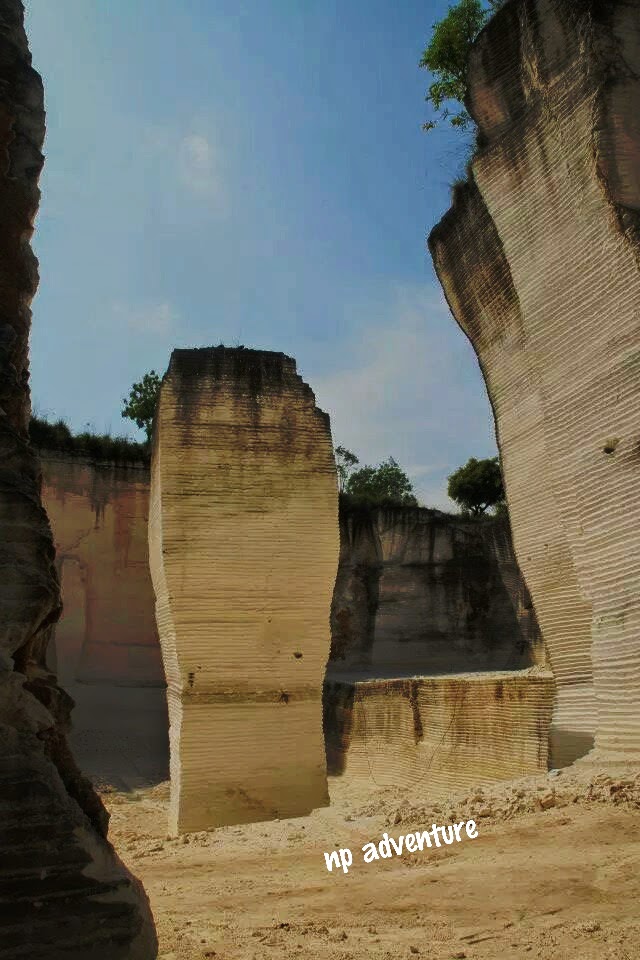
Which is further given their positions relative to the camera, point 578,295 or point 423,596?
point 423,596

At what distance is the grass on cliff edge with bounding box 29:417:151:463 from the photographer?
1753cm

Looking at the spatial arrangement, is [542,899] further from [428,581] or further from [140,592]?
[428,581]

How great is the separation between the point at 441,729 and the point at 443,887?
6.96m

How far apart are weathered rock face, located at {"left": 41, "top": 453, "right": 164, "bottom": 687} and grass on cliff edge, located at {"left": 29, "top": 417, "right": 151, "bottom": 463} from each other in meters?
0.19

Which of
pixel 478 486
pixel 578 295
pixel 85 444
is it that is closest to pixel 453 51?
pixel 578 295

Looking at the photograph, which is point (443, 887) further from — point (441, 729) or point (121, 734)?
point (121, 734)

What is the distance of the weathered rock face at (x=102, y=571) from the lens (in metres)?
16.8

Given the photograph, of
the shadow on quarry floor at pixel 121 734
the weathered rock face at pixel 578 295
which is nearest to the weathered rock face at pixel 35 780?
the weathered rock face at pixel 578 295

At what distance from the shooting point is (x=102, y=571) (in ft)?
57.1

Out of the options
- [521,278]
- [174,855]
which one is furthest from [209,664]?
[521,278]

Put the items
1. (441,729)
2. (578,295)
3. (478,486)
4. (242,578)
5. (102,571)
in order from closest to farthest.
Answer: (578,295) → (242,578) → (441,729) → (102,571) → (478,486)

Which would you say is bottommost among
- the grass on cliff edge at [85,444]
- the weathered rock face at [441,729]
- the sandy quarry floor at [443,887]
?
the sandy quarry floor at [443,887]

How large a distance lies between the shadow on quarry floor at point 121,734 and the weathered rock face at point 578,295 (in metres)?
8.12

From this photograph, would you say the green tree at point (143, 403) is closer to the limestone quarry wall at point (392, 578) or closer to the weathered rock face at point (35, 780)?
the limestone quarry wall at point (392, 578)
